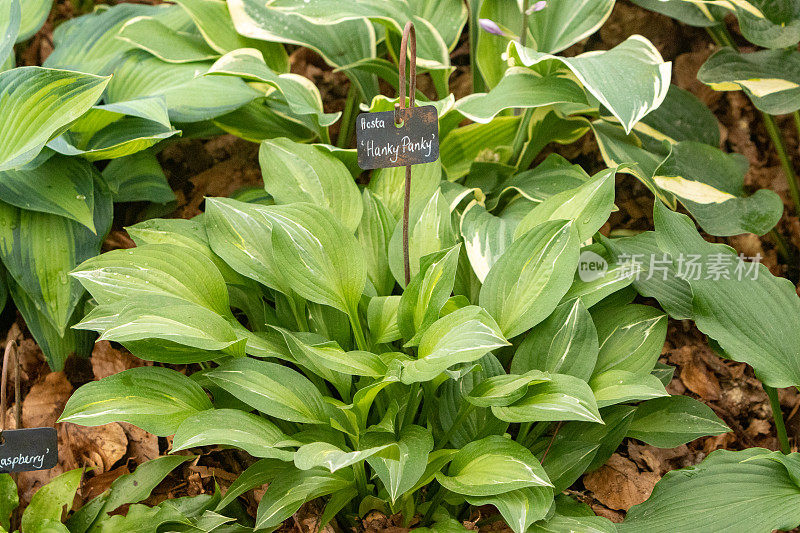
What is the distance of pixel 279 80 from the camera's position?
5.41 ft

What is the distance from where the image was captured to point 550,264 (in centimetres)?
123

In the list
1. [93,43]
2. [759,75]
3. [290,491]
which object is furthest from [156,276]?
[759,75]

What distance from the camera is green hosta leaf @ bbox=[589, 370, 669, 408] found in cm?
114

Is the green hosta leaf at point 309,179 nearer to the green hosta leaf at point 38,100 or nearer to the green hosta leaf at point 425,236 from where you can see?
the green hosta leaf at point 425,236

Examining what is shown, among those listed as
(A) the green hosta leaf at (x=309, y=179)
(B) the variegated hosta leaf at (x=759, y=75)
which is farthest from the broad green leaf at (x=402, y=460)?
(B) the variegated hosta leaf at (x=759, y=75)

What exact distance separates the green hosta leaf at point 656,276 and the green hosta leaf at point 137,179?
3.72 feet

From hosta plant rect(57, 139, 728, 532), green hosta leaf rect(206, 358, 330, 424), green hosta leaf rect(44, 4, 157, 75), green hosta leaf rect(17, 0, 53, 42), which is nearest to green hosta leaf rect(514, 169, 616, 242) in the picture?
hosta plant rect(57, 139, 728, 532)

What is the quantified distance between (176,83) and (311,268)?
842mm

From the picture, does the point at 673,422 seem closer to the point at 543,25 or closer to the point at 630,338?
the point at 630,338

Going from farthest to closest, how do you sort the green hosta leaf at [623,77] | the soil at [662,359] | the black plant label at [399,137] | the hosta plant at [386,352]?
1. the soil at [662,359]
2. the green hosta leaf at [623,77]
3. the black plant label at [399,137]
4. the hosta plant at [386,352]

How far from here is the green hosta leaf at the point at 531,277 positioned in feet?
4.00

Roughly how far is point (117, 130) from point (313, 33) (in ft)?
1.94

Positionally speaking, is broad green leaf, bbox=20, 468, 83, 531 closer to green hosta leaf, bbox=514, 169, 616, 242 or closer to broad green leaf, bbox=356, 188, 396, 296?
broad green leaf, bbox=356, 188, 396, 296

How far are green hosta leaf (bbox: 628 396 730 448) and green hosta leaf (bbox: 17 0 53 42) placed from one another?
72.0 inches
